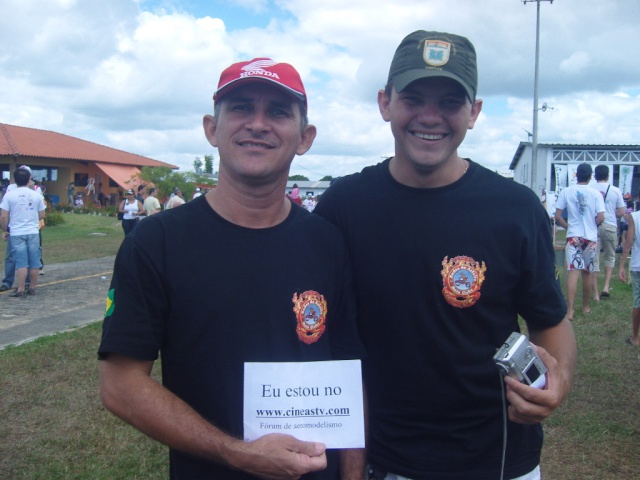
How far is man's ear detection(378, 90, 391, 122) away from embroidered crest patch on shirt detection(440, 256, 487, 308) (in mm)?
610

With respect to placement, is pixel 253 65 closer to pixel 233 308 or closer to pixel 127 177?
pixel 233 308

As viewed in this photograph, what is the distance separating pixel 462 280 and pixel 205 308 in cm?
85

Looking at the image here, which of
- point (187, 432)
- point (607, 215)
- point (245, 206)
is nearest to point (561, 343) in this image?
point (245, 206)

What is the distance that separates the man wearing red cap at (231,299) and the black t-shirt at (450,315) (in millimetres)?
146

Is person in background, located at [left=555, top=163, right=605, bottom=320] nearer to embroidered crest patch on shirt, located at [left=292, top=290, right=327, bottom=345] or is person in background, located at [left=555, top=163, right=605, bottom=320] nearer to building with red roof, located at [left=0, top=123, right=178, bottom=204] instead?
embroidered crest patch on shirt, located at [left=292, top=290, right=327, bottom=345]

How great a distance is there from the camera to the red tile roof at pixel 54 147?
37.5 m

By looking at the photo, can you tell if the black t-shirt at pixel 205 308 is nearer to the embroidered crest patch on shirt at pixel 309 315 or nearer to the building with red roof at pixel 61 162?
the embroidered crest patch on shirt at pixel 309 315

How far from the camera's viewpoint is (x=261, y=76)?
2.00 m

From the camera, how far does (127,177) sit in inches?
1786

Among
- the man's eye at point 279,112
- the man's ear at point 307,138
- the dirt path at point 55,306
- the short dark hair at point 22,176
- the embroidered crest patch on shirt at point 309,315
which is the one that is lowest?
the dirt path at point 55,306

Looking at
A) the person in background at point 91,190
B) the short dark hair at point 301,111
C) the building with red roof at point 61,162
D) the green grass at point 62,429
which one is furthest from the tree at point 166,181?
the short dark hair at point 301,111

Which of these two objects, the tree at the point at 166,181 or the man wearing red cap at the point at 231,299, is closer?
the man wearing red cap at the point at 231,299

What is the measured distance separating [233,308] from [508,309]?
0.97m

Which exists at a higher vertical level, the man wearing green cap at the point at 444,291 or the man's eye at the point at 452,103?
the man's eye at the point at 452,103
